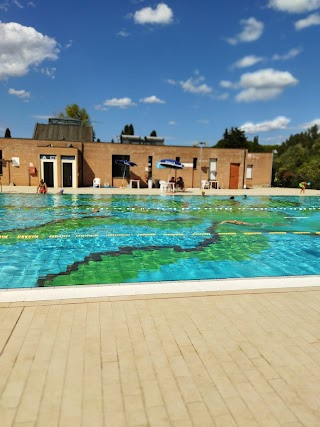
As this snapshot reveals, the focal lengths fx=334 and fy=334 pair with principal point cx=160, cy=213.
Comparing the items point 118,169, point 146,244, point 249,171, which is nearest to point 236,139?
point 249,171

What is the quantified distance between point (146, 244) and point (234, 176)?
82.5ft

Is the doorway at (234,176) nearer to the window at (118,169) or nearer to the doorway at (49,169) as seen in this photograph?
the window at (118,169)

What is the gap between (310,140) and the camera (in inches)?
4173

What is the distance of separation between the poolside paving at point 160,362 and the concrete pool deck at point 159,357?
11mm

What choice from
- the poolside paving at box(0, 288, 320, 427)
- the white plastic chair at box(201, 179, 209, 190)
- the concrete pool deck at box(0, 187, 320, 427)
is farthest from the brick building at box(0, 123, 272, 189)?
the poolside paving at box(0, 288, 320, 427)

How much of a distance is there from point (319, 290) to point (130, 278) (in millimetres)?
3710

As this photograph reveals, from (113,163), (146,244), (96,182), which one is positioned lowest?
(146,244)

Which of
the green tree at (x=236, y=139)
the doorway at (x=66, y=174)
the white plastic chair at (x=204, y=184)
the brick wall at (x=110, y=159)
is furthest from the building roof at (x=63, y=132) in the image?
the green tree at (x=236, y=139)

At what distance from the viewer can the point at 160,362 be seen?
11.3 ft

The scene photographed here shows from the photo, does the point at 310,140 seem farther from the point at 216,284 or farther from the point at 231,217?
the point at 216,284

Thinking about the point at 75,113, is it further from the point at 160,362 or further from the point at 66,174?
the point at 160,362

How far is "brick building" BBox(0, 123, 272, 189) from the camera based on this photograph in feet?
94.1

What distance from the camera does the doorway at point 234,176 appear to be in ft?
110

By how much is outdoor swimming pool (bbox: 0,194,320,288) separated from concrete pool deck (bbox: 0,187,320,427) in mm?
2233
